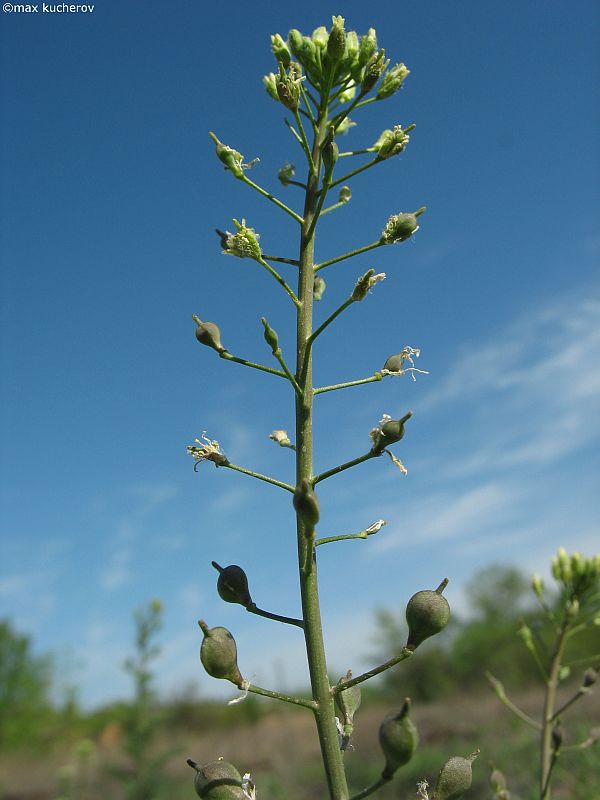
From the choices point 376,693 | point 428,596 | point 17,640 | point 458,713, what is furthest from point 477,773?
point 17,640

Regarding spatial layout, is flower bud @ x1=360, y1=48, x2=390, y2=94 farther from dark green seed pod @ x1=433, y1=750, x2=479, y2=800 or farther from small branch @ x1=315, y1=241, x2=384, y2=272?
dark green seed pod @ x1=433, y1=750, x2=479, y2=800

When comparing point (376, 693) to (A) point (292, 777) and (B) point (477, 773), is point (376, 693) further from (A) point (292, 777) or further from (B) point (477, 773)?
(B) point (477, 773)

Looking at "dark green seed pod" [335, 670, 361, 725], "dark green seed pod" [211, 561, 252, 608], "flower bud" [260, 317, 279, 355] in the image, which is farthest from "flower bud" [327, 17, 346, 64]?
"dark green seed pod" [335, 670, 361, 725]

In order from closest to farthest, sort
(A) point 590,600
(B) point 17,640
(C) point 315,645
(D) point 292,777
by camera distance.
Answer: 1. (C) point 315,645
2. (A) point 590,600
3. (D) point 292,777
4. (B) point 17,640

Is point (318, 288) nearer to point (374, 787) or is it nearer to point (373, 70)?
point (373, 70)

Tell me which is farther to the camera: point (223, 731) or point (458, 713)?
point (223, 731)

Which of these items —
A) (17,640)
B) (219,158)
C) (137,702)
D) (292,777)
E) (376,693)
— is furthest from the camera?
(17,640)
